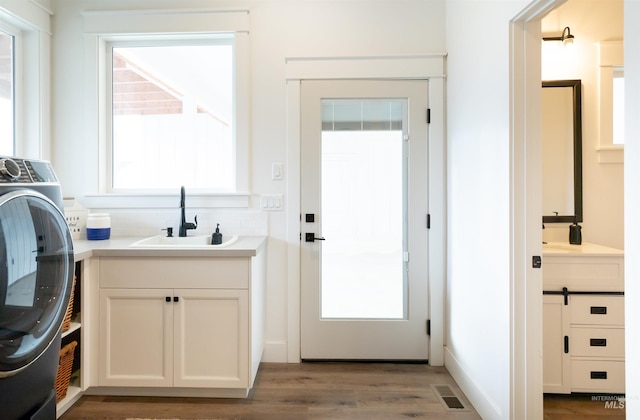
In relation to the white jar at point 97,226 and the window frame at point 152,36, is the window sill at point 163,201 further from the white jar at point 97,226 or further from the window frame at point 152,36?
the white jar at point 97,226

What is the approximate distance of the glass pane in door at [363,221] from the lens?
90.7 inches

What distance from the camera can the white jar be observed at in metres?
2.08

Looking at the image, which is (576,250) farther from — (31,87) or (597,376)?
(31,87)

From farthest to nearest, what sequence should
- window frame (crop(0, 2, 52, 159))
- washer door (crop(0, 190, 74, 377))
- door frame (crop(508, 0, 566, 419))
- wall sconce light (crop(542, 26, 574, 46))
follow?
window frame (crop(0, 2, 52, 159)), wall sconce light (crop(542, 26, 574, 46)), door frame (crop(508, 0, 566, 419)), washer door (crop(0, 190, 74, 377))

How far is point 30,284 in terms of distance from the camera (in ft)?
3.67

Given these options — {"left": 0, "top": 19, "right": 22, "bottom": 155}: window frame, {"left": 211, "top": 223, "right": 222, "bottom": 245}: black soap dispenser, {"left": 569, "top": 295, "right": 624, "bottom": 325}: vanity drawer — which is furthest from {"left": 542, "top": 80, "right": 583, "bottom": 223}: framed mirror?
{"left": 0, "top": 19, "right": 22, "bottom": 155}: window frame

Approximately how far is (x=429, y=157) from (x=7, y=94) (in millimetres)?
2933

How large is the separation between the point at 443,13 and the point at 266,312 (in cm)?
244

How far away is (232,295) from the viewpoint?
176cm

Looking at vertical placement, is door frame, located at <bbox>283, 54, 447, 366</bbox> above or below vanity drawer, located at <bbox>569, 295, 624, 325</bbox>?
above

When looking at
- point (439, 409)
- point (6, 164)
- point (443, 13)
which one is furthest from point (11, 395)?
point (443, 13)

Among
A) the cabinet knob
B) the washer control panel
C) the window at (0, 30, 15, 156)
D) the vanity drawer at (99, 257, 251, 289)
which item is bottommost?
the cabinet knob

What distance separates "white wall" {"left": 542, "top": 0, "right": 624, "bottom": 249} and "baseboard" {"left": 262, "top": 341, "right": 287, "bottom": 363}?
6.35ft

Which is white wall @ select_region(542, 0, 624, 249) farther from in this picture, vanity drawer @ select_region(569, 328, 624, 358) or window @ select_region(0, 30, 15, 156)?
window @ select_region(0, 30, 15, 156)
